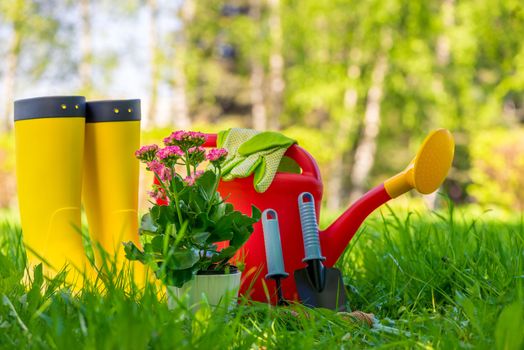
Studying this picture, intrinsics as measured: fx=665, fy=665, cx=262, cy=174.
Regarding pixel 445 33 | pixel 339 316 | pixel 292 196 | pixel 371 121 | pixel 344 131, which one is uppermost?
pixel 445 33

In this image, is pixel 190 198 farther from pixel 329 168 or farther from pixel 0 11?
pixel 0 11

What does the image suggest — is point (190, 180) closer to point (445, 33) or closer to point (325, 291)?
point (325, 291)

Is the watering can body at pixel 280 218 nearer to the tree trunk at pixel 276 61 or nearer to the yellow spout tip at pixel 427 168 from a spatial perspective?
the yellow spout tip at pixel 427 168

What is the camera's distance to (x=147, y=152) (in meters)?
1.29

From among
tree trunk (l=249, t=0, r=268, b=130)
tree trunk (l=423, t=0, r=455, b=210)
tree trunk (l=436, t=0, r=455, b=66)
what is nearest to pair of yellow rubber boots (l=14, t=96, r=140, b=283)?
tree trunk (l=423, t=0, r=455, b=210)

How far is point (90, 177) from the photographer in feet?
5.38

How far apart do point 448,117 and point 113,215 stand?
231 inches

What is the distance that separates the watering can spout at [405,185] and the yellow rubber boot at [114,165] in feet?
1.51

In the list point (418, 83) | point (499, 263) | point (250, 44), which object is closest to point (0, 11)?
point (250, 44)

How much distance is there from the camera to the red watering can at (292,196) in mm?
1482

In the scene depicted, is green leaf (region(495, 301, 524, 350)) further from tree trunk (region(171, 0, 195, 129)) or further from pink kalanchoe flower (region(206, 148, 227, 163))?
tree trunk (region(171, 0, 195, 129))

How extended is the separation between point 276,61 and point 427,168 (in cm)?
748

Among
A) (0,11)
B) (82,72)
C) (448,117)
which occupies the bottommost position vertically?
(448,117)

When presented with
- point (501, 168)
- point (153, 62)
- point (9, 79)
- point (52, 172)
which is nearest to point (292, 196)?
point (52, 172)
